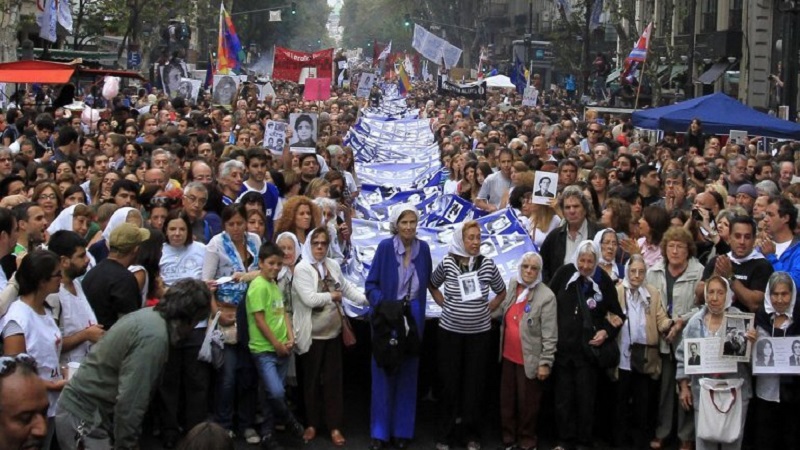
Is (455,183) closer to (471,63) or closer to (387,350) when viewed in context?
(387,350)

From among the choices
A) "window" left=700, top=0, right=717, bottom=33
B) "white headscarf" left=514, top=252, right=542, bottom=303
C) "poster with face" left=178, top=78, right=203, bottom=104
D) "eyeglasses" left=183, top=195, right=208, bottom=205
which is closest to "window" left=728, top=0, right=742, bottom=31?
"window" left=700, top=0, right=717, bottom=33

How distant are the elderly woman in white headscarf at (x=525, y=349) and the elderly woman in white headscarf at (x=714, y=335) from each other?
38.8 inches

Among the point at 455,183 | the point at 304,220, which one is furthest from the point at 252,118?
the point at 304,220

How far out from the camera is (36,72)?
18000mm

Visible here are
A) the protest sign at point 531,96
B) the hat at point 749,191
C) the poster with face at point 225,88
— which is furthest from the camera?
the protest sign at point 531,96

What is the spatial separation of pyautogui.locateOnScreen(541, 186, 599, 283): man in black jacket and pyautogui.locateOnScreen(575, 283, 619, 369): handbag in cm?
102

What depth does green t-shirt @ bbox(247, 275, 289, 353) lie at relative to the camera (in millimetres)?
8773

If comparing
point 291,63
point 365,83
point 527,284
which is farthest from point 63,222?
point 365,83

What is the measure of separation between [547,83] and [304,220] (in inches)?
2475

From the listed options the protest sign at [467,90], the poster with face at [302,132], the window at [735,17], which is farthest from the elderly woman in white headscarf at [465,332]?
the window at [735,17]

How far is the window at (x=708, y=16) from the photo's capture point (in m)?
41.8

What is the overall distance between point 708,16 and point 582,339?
35.5 meters

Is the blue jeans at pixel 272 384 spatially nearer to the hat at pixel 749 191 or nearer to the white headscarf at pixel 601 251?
the white headscarf at pixel 601 251

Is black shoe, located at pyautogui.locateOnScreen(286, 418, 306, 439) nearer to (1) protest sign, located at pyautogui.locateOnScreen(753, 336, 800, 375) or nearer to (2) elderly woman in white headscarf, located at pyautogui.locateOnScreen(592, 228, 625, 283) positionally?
(2) elderly woman in white headscarf, located at pyautogui.locateOnScreen(592, 228, 625, 283)
